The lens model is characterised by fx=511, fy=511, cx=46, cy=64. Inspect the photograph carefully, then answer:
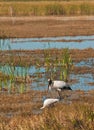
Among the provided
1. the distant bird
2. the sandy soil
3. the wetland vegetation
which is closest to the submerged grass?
the sandy soil

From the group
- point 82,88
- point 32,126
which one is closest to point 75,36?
point 82,88

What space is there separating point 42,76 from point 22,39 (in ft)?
50.0

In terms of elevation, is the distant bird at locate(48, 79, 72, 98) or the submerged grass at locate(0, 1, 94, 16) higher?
the distant bird at locate(48, 79, 72, 98)

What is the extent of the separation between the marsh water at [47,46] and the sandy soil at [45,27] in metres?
2.55

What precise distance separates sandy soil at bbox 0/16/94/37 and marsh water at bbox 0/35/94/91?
255 cm

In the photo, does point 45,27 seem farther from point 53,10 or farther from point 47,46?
point 47,46

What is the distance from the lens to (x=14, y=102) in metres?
14.6

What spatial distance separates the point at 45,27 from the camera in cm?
4188

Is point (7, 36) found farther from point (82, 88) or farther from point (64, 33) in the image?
point (82, 88)

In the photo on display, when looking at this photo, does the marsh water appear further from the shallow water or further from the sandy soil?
the sandy soil

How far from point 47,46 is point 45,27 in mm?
13406

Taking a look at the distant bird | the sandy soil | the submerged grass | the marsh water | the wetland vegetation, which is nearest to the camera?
the wetland vegetation

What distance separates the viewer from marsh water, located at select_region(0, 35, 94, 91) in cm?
1733

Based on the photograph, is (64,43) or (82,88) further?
(64,43)
